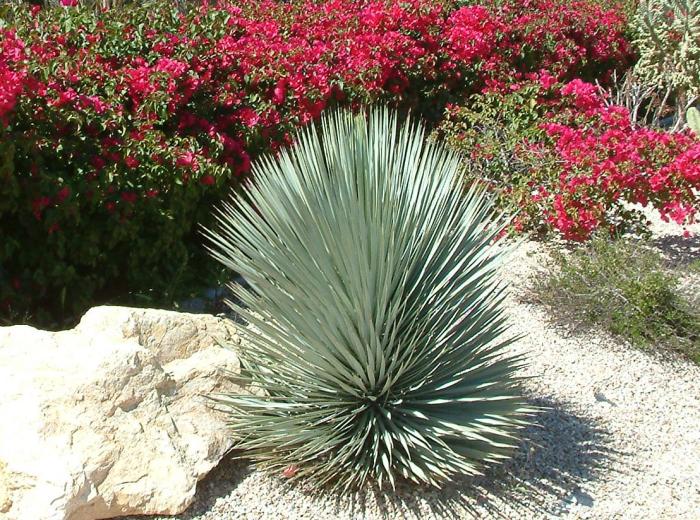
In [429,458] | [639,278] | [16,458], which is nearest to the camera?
[16,458]

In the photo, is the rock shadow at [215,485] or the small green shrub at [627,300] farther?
the small green shrub at [627,300]

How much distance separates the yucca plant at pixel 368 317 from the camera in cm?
318

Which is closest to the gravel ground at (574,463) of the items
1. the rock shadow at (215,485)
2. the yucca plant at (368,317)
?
the rock shadow at (215,485)

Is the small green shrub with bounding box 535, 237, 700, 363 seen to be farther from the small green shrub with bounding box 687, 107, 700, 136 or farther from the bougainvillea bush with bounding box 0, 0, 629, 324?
the small green shrub with bounding box 687, 107, 700, 136

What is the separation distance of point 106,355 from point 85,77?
2027mm

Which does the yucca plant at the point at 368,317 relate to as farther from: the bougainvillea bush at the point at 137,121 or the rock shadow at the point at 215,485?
the bougainvillea bush at the point at 137,121

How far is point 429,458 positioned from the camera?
10.9 ft

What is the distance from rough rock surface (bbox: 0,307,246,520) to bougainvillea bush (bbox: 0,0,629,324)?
100 cm

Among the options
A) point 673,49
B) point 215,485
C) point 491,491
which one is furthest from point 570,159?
point 673,49

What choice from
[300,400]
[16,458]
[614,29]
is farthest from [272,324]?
[614,29]

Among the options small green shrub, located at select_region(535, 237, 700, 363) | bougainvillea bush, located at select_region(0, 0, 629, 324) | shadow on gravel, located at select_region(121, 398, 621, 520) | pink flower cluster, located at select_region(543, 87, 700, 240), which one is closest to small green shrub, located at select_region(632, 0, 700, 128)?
pink flower cluster, located at select_region(543, 87, 700, 240)

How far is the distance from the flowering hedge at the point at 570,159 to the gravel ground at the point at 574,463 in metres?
1.26

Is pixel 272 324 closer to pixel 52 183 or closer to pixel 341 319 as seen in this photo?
pixel 341 319

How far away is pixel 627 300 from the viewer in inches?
204
